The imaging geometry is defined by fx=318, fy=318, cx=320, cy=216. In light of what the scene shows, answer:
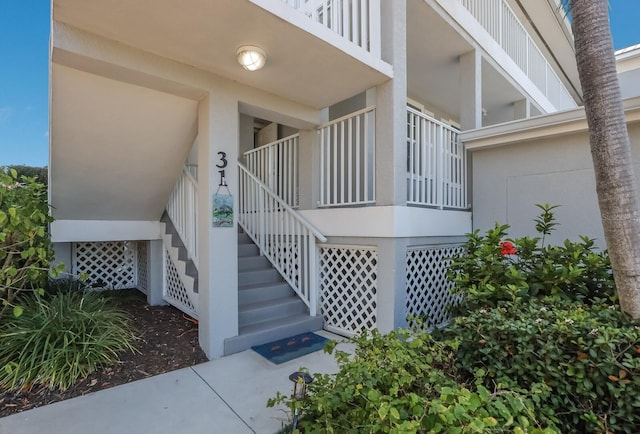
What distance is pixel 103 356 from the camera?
10.4 feet

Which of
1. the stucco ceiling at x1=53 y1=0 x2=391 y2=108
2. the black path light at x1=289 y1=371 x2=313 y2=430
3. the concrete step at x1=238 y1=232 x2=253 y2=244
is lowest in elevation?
the black path light at x1=289 y1=371 x2=313 y2=430

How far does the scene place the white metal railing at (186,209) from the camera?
440 cm

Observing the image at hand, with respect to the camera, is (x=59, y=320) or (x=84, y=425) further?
(x=59, y=320)

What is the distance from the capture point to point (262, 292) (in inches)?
174

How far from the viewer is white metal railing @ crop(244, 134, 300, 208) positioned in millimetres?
5375

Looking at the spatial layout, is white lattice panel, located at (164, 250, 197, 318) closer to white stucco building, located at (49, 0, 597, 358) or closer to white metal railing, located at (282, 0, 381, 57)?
white stucco building, located at (49, 0, 597, 358)

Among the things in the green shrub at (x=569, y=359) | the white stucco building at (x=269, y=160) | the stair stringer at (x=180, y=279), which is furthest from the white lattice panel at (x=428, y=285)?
the stair stringer at (x=180, y=279)

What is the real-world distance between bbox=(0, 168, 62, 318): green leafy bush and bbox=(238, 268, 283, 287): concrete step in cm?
207

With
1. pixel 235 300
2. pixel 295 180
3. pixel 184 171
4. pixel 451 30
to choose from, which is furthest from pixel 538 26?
pixel 235 300

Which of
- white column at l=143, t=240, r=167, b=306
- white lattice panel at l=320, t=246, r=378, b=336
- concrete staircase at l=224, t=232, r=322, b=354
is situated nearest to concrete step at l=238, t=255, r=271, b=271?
concrete staircase at l=224, t=232, r=322, b=354

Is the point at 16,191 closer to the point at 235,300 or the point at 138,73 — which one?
the point at 138,73

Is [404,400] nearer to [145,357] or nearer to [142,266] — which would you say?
[145,357]

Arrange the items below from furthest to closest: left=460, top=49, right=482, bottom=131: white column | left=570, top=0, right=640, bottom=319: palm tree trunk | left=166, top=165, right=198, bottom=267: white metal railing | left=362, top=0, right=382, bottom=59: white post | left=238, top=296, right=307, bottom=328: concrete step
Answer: left=460, top=49, right=482, bottom=131: white column, left=166, top=165, right=198, bottom=267: white metal railing, left=238, top=296, right=307, bottom=328: concrete step, left=362, top=0, right=382, bottom=59: white post, left=570, top=0, right=640, bottom=319: palm tree trunk

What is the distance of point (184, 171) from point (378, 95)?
9.38 feet
